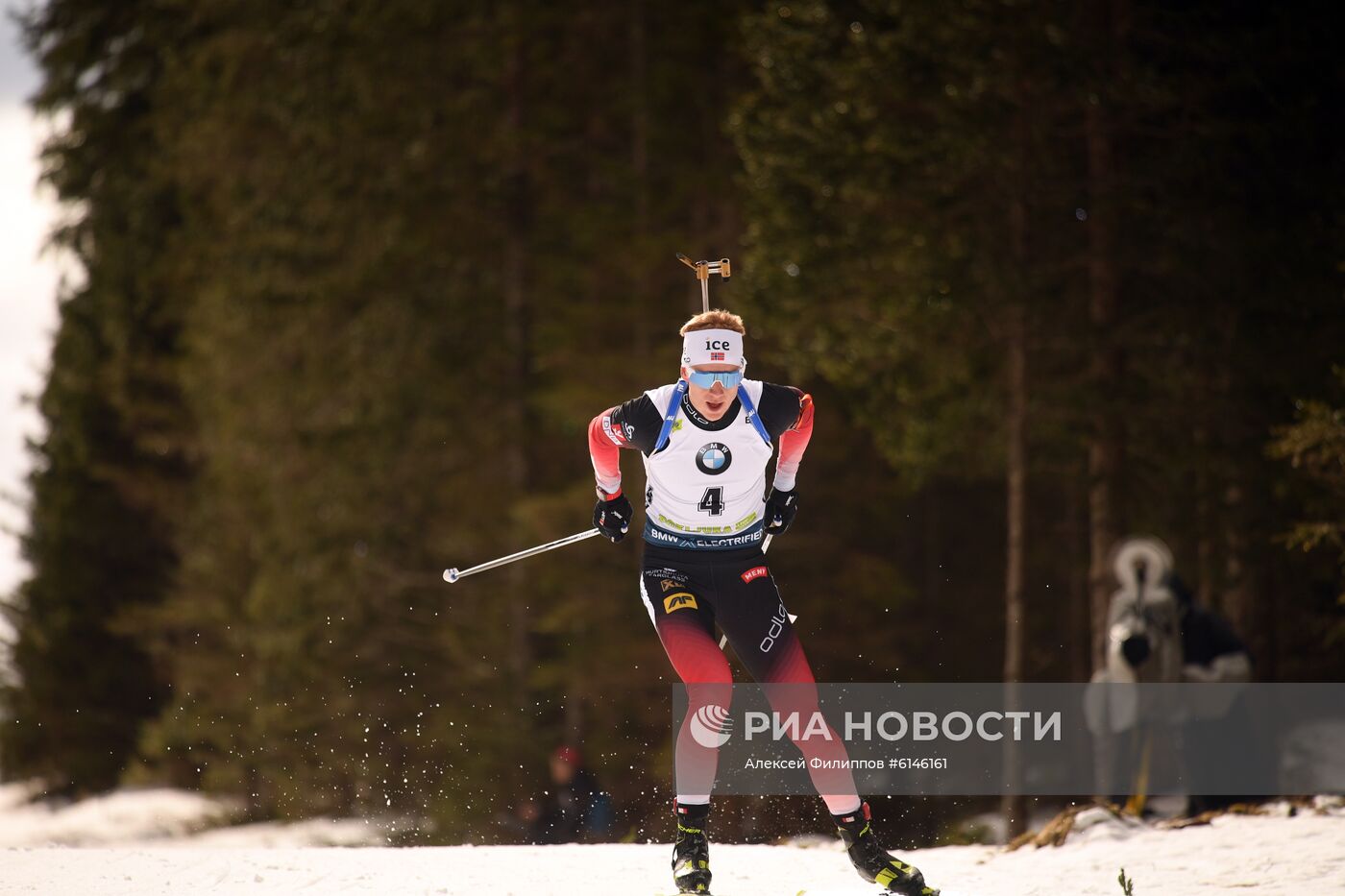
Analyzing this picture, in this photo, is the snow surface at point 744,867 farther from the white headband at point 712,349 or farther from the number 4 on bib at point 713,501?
the white headband at point 712,349

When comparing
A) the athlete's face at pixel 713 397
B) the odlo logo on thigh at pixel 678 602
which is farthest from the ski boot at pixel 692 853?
the athlete's face at pixel 713 397

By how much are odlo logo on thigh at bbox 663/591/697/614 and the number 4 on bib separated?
41cm

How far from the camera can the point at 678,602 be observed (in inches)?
274

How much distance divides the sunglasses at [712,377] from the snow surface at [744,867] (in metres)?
2.46

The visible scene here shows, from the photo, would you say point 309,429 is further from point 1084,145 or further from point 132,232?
point 1084,145

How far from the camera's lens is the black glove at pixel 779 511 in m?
7.33

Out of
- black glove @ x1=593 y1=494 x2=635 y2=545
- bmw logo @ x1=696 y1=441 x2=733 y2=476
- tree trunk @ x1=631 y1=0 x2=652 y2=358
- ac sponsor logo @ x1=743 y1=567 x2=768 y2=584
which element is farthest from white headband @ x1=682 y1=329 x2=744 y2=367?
tree trunk @ x1=631 y1=0 x2=652 y2=358

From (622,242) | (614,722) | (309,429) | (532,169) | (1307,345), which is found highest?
(532,169)

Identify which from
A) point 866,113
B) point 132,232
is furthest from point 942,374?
point 132,232

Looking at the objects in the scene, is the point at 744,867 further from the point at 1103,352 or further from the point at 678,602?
the point at 1103,352

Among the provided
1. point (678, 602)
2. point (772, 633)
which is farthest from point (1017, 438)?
point (678, 602)

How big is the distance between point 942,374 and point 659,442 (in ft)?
28.5

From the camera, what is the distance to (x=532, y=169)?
2017cm

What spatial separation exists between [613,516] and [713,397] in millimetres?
815
